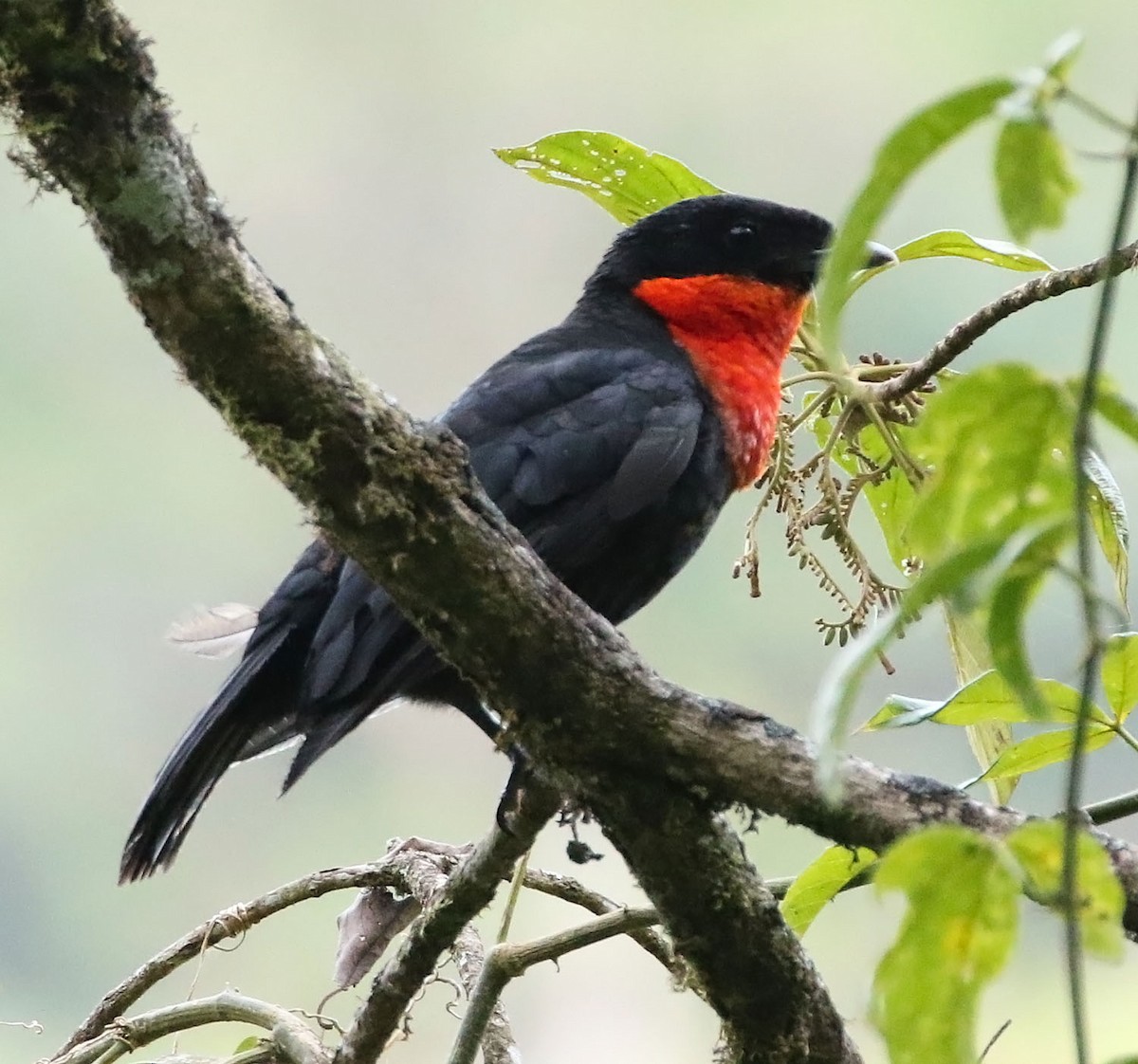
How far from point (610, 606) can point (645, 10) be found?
6.94 m

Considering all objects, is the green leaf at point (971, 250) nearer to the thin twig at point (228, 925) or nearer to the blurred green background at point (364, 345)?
the thin twig at point (228, 925)

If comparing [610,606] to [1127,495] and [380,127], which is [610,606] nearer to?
[1127,495]

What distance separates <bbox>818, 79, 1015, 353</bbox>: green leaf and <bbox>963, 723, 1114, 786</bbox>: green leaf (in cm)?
83

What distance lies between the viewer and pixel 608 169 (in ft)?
7.07

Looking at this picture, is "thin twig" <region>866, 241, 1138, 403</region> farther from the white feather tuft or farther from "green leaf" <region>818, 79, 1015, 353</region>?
the white feather tuft

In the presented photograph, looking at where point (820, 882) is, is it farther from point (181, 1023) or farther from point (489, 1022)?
point (181, 1023)

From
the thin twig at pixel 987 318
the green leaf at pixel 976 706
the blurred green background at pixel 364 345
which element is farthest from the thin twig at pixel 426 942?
the blurred green background at pixel 364 345

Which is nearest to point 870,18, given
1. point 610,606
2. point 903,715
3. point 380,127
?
point 380,127

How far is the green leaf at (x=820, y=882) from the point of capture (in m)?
1.37

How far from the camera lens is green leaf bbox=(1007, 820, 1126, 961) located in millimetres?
567

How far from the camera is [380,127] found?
26.9 ft

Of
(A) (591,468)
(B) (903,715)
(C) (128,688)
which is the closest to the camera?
(B) (903,715)

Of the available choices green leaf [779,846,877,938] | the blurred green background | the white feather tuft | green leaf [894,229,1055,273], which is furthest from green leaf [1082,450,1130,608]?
the blurred green background

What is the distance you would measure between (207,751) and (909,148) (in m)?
1.90
